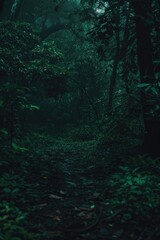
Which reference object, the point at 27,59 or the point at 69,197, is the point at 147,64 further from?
the point at 27,59

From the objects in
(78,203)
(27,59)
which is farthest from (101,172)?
(27,59)

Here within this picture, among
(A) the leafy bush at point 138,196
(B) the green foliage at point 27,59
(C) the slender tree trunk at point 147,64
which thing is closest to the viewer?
(A) the leafy bush at point 138,196

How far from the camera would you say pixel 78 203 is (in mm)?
5305

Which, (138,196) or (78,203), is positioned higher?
(138,196)

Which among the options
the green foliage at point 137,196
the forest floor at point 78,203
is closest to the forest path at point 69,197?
the forest floor at point 78,203

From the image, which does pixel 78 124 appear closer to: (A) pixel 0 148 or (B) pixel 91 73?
(B) pixel 91 73

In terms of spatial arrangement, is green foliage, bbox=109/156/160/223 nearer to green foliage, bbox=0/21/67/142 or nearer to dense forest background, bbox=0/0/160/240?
dense forest background, bbox=0/0/160/240

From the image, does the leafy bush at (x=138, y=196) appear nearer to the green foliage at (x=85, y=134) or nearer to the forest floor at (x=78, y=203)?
the forest floor at (x=78, y=203)

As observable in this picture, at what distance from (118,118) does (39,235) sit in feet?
23.1

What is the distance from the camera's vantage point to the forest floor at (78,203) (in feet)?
13.4

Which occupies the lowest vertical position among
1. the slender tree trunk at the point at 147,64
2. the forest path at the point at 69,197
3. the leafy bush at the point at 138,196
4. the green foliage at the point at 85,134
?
the green foliage at the point at 85,134

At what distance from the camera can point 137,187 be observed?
5.36m

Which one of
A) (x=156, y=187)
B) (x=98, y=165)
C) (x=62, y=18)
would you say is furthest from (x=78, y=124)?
(x=156, y=187)

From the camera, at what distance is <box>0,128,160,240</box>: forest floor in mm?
4098
